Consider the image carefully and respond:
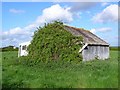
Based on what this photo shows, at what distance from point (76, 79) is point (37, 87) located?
8.56ft

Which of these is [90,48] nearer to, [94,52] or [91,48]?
[91,48]

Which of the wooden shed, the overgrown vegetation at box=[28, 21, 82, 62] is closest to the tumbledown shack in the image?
the wooden shed

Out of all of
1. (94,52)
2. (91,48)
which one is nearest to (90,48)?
(91,48)

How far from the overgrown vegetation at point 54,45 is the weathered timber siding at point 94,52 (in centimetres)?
214

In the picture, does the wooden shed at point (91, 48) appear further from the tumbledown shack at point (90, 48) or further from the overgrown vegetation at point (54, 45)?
the overgrown vegetation at point (54, 45)

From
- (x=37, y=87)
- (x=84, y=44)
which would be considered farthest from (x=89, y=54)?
(x=37, y=87)

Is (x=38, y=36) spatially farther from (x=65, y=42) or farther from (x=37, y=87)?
(x=37, y=87)

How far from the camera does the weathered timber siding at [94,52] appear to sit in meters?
31.6

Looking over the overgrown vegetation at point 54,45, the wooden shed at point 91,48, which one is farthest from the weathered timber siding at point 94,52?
the overgrown vegetation at point 54,45

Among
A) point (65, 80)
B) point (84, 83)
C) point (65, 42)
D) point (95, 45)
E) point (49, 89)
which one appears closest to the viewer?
point (49, 89)

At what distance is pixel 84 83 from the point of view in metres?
13.9

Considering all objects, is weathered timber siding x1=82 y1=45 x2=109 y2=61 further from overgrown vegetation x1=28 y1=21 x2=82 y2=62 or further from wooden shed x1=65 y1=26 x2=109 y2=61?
overgrown vegetation x1=28 y1=21 x2=82 y2=62

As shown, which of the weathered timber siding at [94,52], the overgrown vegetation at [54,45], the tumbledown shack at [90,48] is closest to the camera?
the overgrown vegetation at [54,45]

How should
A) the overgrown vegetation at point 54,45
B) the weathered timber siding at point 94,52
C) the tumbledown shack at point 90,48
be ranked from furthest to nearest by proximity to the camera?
the weathered timber siding at point 94,52, the tumbledown shack at point 90,48, the overgrown vegetation at point 54,45
